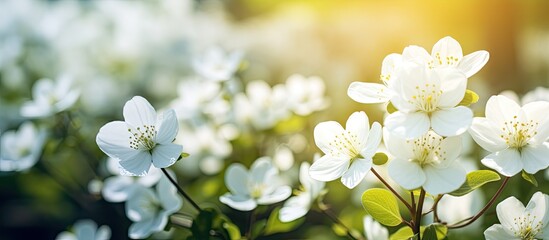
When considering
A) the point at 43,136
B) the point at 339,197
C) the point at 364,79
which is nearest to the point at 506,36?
the point at 364,79

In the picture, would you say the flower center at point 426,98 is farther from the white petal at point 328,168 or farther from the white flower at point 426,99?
the white petal at point 328,168

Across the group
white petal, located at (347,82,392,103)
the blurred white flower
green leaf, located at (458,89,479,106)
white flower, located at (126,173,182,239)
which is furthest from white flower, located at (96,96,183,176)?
the blurred white flower

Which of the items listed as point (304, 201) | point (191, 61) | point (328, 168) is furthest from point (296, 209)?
point (191, 61)

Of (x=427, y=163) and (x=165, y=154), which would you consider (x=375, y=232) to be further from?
(x=165, y=154)

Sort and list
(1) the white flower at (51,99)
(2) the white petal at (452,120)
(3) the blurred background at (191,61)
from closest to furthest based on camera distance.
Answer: (2) the white petal at (452,120)
(1) the white flower at (51,99)
(3) the blurred background at (191,61)

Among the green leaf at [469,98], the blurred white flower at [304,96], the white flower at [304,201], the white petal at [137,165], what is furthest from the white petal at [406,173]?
the blurred white flower at [304,96]
